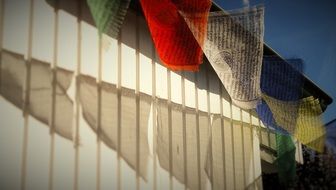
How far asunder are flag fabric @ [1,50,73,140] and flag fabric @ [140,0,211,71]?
2.38 ft

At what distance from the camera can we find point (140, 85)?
328 centimetres

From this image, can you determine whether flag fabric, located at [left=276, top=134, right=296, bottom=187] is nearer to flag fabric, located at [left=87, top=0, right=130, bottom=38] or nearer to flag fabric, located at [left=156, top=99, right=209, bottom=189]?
flag fabric, located at [left=156, top=99, right=209, bottom=189]

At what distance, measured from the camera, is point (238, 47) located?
8.50 feet

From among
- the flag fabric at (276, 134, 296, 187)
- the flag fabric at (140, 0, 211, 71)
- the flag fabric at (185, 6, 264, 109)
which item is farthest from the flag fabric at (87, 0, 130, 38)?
the flag fabric at (276, 134, 296, 187)

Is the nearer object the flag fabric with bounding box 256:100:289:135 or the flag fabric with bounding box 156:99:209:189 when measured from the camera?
the flag fabric with bounding box 156:99:209:189

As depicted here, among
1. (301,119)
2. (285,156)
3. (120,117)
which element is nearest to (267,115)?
(301,119)

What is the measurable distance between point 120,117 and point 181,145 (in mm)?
906

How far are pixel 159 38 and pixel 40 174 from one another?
127cm

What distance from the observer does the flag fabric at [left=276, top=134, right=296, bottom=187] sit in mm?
4859

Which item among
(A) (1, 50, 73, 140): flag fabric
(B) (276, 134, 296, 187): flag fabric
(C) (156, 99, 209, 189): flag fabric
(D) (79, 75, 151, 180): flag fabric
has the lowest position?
(B) (276, 134, 296, 187): flag fabric

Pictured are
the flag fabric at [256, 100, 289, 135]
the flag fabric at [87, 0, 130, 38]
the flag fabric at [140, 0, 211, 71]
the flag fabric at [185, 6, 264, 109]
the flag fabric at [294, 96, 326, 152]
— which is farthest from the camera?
the flag fabric at [256, 100, 289, 135]

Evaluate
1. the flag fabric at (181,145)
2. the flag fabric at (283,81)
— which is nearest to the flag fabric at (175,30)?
the flag fabric at (181,145)

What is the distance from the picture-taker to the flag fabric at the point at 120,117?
2.75 m

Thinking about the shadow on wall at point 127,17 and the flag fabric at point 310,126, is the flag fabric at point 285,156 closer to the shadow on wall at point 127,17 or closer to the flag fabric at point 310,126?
the flag fabric at point 310,126
